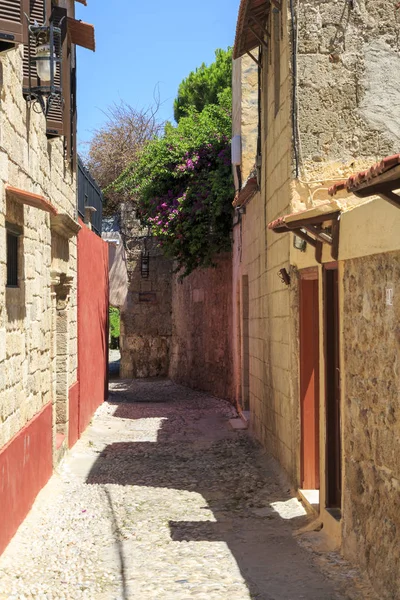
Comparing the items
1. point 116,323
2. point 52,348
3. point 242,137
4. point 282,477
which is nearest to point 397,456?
point 282,477

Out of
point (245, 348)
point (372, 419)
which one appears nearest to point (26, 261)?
point (372, 419)

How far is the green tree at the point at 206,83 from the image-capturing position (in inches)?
1136

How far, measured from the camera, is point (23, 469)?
6984 millimetres

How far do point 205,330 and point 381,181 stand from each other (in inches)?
600

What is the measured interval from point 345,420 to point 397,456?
1337mm

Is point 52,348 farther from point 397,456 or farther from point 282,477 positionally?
point 397,456

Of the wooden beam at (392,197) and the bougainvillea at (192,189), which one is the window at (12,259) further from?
the bougainvillea at (192,189)

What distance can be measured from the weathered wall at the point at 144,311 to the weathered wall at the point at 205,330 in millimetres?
593

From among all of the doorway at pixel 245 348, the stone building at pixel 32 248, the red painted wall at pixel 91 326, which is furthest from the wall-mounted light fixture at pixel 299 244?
the doorway at pixel 245 348

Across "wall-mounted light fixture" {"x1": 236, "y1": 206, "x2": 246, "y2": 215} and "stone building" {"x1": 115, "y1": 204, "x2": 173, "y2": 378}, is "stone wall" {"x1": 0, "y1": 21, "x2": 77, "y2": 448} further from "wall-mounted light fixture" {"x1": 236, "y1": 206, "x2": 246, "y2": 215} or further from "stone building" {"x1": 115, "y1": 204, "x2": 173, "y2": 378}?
"stone building" {"x1": 115, "y1": 204, "x2": 173, "y2": 378}

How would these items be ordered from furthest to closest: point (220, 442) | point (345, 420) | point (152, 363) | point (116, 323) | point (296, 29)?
point (116, 323) < point (152, 363) < point (220, 442) < point (296, 29) < point (345, 420)

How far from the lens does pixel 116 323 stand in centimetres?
3225

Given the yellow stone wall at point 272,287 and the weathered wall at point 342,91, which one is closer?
the weathered wall at point 342,91

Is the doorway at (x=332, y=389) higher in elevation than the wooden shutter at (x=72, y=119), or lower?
lower
